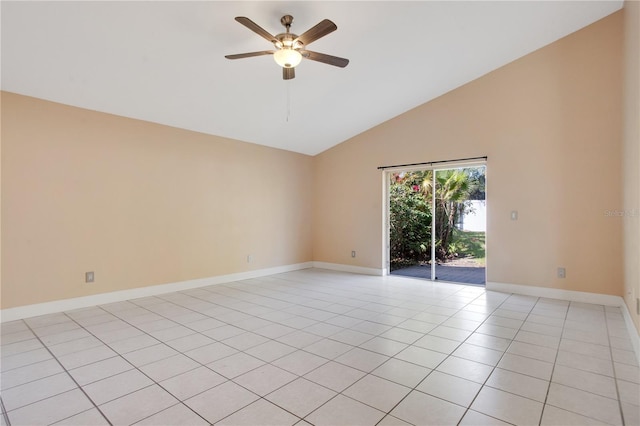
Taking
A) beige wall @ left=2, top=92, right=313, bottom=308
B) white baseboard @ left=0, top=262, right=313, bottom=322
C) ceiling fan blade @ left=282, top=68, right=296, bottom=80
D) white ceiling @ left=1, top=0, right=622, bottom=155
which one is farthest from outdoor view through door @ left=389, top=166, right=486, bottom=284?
ceiling fan blade @ left=282, top=68, right=296, bottom=80

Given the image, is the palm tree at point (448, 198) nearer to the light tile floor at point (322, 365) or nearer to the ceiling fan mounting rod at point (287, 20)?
the light tile floor at point (322, 365)

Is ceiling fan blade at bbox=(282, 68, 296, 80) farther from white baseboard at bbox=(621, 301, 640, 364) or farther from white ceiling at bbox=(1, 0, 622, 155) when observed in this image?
white baseboard at bbox=(621, 301, 640, 364)

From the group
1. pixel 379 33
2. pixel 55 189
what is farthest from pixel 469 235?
pixel 55 189

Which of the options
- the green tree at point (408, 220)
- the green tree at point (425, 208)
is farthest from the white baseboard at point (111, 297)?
the green tree at point (425, 208)

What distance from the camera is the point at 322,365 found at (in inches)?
96.9

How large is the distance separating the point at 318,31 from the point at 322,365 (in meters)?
2.65

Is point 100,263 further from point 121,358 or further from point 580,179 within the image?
point 580,179

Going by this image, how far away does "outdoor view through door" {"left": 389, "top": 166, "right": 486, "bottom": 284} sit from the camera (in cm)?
537

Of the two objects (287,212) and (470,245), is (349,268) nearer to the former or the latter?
(287,212)

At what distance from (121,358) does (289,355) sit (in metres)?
1.36

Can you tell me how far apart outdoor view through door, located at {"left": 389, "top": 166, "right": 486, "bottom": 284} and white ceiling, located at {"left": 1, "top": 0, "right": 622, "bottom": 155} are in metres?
1.56

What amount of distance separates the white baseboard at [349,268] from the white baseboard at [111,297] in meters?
1.46

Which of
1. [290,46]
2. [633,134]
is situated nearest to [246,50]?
[290,46]

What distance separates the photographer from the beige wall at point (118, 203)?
3559 mm
